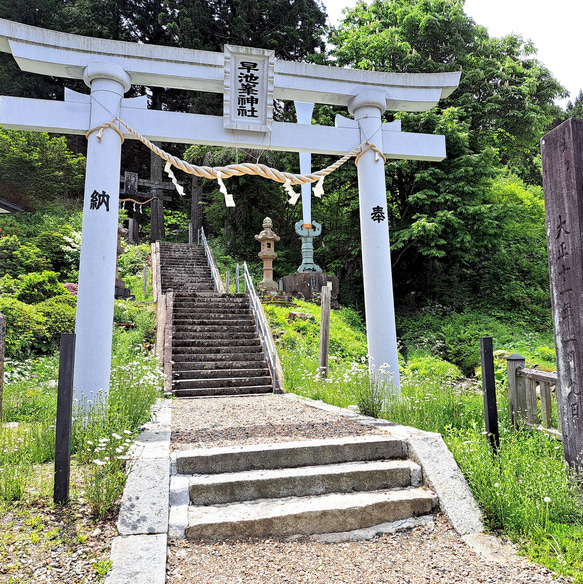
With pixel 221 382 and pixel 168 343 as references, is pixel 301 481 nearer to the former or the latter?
pixel 221 382

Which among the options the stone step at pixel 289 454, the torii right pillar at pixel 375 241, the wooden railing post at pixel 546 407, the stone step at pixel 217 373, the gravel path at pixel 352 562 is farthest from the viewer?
the stone step at pixel 217 373

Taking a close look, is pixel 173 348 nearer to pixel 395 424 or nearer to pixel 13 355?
pixel 13 355

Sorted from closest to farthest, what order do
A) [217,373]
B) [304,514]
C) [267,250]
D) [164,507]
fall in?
[164,507] → [304,514] → [217,373] → [267,250]

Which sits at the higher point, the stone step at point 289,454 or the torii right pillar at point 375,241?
the torii right pillar at point 375,241

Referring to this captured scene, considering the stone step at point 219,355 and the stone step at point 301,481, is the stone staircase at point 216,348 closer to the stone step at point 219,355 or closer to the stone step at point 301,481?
the stone step at point 219,355

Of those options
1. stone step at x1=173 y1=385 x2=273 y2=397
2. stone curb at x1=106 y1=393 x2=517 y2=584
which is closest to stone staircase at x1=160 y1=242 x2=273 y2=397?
stone step at x1=173 y1=385 x2=273 y2=397

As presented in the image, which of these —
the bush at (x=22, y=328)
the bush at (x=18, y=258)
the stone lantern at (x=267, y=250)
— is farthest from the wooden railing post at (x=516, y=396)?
the bush at (x=18, y=258)

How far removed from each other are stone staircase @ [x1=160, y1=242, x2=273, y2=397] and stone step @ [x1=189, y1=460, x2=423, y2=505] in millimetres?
4867

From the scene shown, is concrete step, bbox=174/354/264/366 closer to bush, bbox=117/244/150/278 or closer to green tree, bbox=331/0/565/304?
green tree, bbox=331/0/565/304

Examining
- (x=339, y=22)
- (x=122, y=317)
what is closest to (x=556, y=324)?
(x=122, y=317)

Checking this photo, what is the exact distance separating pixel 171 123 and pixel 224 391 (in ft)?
15.0

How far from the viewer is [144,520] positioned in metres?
2.87

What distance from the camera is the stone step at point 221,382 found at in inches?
327

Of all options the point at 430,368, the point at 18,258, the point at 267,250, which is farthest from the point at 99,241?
the point at 267,250
